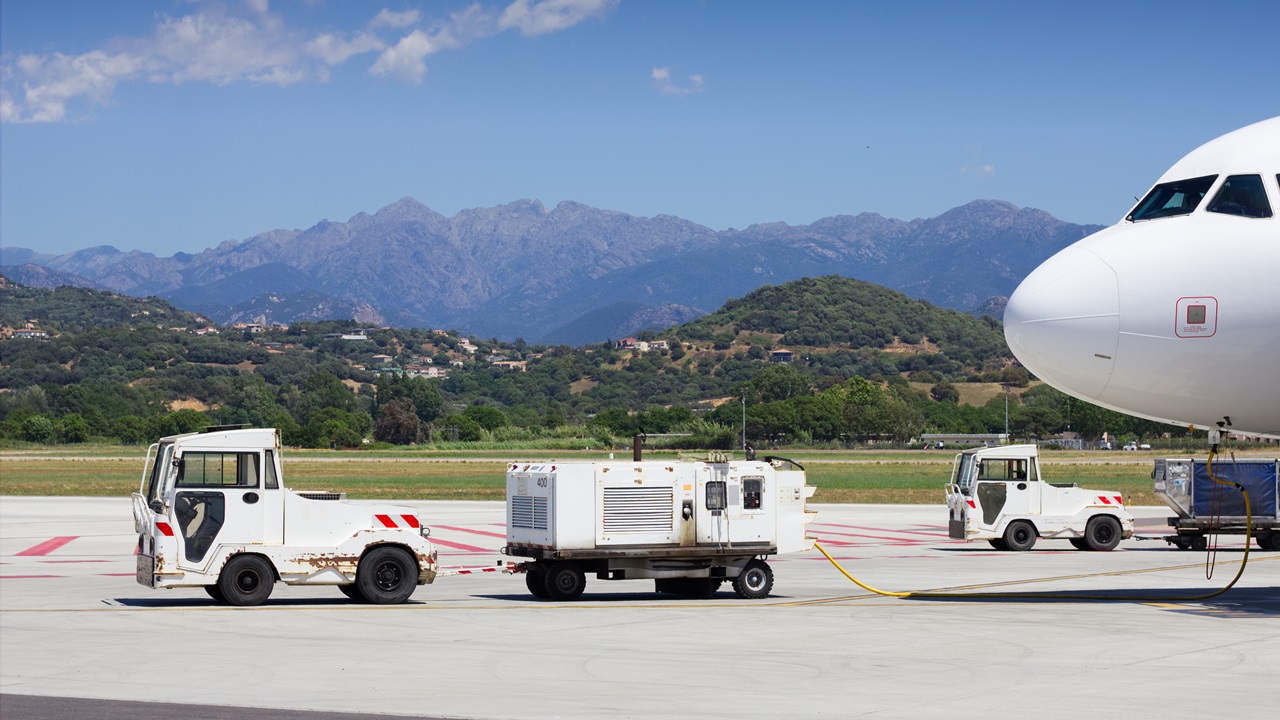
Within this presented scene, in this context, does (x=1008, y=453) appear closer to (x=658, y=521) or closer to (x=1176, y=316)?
(x=658, y=521)

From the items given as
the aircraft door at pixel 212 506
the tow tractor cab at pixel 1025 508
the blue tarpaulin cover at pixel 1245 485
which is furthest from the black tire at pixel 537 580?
the blue tarpaulin cover at pixel 1245 485

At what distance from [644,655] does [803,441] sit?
126393 mm

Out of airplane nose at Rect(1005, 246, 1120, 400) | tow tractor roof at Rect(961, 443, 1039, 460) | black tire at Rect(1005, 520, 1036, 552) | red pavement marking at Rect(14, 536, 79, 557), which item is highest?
airplane nose at Rect(1005, 246, 1120, 400)

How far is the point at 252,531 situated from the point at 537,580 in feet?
15.3

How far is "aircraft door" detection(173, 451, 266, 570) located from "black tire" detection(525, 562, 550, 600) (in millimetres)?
4416

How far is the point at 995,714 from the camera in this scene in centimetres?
1287

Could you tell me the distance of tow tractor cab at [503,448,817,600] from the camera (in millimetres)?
22500

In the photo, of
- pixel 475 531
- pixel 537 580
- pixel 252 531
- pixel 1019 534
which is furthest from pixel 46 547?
pixel 1019 534

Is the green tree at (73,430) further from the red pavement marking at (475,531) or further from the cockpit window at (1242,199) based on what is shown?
the cockpit window at (1242,199)

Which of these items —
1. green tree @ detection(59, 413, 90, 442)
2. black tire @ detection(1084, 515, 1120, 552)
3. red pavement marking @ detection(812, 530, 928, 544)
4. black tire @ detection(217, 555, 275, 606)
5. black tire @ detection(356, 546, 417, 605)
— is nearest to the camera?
black tire @ detection(217, 555, 275, 606)

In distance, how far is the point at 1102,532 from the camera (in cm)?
3284

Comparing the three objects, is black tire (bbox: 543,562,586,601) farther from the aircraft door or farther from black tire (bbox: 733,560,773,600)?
the aircraft door

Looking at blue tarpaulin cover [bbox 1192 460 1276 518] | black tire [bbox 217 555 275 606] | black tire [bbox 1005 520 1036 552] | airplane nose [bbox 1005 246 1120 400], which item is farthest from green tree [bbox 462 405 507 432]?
airplane nose [bbox 1005 246 1120 400]

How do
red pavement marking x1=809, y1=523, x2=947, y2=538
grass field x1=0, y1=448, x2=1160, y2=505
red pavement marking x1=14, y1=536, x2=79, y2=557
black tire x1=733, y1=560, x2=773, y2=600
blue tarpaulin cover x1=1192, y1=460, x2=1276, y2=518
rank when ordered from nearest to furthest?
black tire x1=733, y1=560, x2=773, y2=600 < blue tarpaulin cover x1=1192, y1=460, x2=1276, y2=518 < red pavement marking x1=14, y1=536, x2=79, y2=557 < red pavement marking x1=809, y1=523, x2=947, y2=538 < grass field x1=0, y1=448, x2=1160, y2=505
